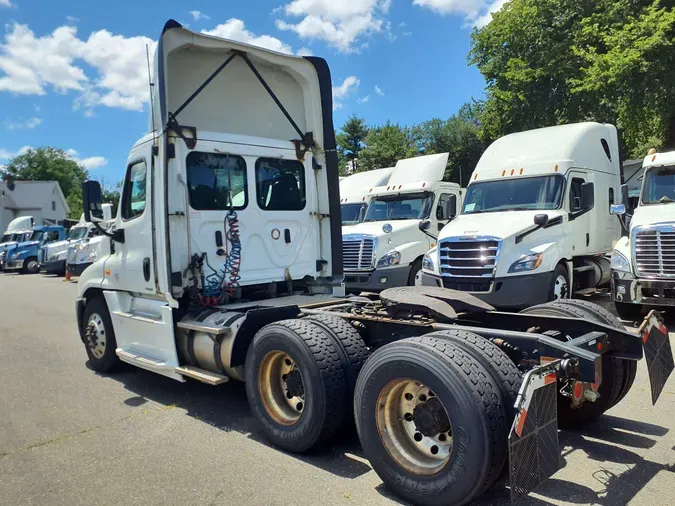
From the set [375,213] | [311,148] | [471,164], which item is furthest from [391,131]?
[311,148]

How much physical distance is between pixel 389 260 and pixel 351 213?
314cm

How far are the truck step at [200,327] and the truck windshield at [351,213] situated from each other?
29.4 ft

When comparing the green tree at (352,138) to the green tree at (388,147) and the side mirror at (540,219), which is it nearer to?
the green tree at (388,147)

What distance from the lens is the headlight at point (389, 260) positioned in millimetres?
11578

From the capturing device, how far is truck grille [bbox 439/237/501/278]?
8797mm

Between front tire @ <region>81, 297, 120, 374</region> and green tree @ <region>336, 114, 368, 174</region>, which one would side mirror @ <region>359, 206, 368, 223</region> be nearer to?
front tire @ <region>81, 297, 120, 374</region>

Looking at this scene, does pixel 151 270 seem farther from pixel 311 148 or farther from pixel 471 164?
pixel 471 164

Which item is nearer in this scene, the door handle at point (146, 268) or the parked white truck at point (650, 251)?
the door handle at point (146, 268)

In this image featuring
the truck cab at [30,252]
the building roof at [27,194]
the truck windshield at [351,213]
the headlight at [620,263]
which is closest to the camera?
the headlight at [620,263]

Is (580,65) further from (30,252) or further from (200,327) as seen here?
(30,252)

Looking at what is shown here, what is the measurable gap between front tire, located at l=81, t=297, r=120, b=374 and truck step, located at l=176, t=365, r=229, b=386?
1.61 m

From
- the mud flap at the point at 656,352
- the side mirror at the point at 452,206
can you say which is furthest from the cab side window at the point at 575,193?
the mud flap at the point at 656,352

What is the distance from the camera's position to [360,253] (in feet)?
38.6

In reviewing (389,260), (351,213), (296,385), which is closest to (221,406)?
(296,385)
